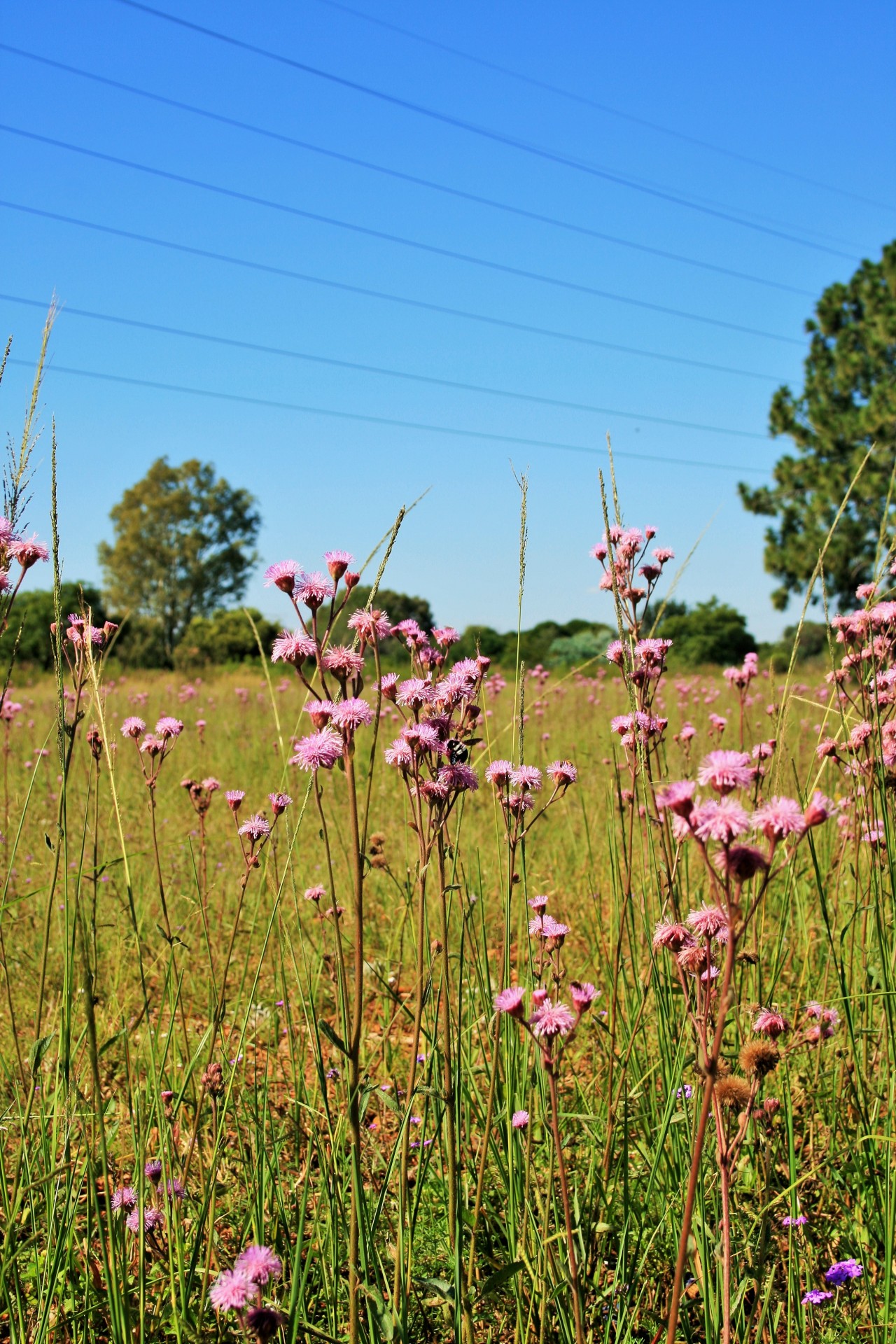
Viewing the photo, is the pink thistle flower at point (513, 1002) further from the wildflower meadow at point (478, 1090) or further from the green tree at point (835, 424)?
the green tree at point (835, 424)

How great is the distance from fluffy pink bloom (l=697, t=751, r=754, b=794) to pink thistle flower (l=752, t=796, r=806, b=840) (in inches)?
1.5

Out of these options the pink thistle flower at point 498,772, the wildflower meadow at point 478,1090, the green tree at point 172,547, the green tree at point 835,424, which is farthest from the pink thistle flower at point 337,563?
the green tree at point 172,547

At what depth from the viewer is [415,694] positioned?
1.38 m

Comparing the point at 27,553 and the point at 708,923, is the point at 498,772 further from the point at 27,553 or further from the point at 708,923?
the point at 27,553

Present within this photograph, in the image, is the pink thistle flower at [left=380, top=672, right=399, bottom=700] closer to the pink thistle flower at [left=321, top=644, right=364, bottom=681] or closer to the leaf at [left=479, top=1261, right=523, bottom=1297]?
the pink thistle flower at [left=321, top=644, right=364, bottom=681]

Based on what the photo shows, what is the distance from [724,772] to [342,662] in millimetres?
570

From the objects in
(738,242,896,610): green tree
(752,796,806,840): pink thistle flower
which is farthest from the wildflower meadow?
(738,242,896,610): green tree

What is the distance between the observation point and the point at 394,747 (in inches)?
53.6

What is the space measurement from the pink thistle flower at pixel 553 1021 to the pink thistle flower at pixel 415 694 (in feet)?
1.56

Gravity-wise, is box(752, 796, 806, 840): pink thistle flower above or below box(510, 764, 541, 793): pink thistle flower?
above

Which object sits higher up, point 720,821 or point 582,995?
point 720,821

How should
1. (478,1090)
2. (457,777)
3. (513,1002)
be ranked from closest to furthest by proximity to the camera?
(513,1002)
(457,777)
(478,1090)

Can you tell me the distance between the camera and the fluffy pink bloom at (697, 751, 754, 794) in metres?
0.92

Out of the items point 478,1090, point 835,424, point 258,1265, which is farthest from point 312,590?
point 835,424
